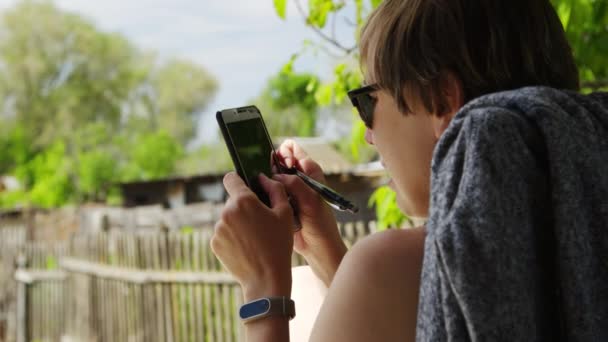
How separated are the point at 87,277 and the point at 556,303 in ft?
25.2

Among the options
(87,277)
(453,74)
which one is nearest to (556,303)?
(453,74)

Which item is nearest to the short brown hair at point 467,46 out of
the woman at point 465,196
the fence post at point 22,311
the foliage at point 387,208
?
the woman at point 465,196

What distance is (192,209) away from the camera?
1387 cm

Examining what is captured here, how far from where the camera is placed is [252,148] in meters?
1.39

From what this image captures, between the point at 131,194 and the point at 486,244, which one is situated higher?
the point at 486,244

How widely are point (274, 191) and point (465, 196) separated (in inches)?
22.5

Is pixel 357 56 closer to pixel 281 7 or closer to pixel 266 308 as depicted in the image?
pixel 281 7

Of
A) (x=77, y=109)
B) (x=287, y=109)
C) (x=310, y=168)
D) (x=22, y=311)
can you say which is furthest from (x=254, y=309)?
(x=77, y=109)

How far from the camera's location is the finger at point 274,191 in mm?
1173

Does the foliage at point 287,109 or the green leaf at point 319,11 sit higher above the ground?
the green leaf at point 319,11

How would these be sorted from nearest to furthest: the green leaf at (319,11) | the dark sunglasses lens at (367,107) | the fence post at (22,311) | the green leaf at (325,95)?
the dark sunglasses lens at (367,107)
the green leaf at (319,11)
the green leaf at (325,95)
the fence post at (22,311)

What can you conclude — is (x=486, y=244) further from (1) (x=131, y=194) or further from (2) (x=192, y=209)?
(1) (x=131, y=194)

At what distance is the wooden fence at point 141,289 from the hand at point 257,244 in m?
3.45

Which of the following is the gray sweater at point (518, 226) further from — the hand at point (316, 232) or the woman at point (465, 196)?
the hand at point (316, 232)
